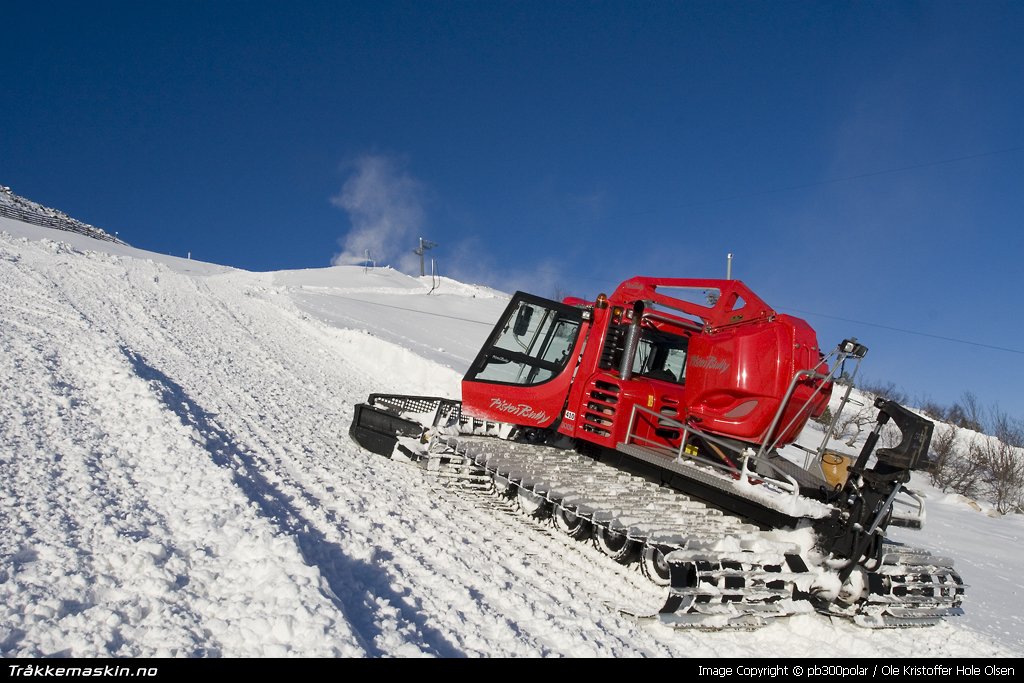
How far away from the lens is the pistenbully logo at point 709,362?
A: 543 centimetres

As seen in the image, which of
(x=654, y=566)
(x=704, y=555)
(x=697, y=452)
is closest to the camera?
(x=704, y=555)

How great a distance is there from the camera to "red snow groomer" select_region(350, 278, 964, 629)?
427 centimetres

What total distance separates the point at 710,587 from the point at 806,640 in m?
0.81

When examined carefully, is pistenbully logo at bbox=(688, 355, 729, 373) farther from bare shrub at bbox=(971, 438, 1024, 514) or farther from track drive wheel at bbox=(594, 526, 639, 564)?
bare shrub at bbox=(971, 438, 1024, 514)

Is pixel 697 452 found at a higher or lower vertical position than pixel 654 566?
higher

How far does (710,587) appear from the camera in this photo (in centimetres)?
381

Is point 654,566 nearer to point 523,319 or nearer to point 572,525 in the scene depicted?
point 572,525

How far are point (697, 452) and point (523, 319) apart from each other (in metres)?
2.39

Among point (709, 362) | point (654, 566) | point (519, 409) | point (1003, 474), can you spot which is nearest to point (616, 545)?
point (654, 566)

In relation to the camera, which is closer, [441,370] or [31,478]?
[31,478]

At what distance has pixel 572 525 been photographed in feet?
18.5

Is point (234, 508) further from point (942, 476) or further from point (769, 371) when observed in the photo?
point (942, 476)

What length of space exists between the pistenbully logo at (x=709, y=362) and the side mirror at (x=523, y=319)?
1943 millimetres

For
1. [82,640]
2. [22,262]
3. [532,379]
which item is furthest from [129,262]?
[82,640]
